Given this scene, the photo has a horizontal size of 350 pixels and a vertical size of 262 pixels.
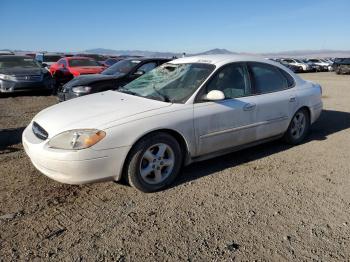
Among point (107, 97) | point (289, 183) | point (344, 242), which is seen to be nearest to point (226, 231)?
point (344, 242)

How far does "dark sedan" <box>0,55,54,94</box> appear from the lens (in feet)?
37.8

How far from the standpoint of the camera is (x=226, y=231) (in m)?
3.14

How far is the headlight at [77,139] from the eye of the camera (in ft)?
11.4

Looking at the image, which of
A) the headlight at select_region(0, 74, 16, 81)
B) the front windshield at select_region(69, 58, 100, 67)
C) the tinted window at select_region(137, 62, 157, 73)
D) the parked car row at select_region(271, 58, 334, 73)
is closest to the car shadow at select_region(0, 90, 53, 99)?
the headlight at select_region(0, 74, 16, 81)

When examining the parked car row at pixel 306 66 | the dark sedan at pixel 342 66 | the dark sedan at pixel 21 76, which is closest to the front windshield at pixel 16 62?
the dark sedan at pixel 21 76

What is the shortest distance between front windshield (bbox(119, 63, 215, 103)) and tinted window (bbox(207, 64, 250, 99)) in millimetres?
134

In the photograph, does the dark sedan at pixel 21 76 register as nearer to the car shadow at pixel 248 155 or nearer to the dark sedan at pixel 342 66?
the car shadow at pixel 248 155

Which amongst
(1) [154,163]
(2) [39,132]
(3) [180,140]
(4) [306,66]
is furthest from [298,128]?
(4) [306,66]

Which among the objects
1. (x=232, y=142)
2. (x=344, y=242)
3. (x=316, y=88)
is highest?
(x=316, y=88)

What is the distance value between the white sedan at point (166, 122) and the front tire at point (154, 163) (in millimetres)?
11

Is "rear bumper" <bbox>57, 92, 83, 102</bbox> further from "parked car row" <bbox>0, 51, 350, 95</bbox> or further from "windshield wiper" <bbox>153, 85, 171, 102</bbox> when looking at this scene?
"windshield wiper" <bbox>153, 85, 171, 102</bbox>

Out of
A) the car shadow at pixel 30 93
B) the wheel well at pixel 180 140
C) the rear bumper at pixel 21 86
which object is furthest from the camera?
the car shadow at pixel 30 93

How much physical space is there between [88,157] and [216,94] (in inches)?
65.8

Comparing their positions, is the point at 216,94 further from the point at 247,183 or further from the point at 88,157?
the point at 88,157
